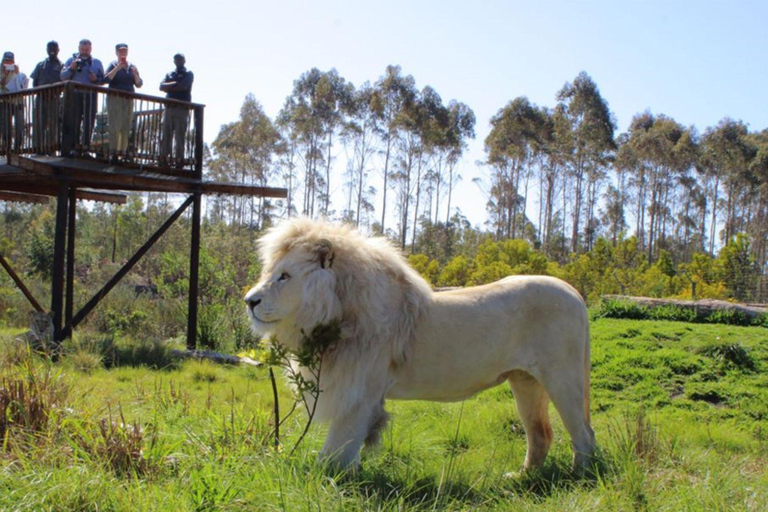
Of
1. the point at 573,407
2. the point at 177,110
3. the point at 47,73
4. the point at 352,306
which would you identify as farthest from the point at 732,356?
the point at 47,73

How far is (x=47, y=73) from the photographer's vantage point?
1120 centimetres

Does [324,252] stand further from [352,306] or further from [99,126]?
[99,126]

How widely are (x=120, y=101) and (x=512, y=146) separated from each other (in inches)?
1444

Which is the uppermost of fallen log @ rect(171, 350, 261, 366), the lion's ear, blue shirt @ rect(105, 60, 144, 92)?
blue shirt @ rect(105, 60, 144, 92)

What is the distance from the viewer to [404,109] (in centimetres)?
4181

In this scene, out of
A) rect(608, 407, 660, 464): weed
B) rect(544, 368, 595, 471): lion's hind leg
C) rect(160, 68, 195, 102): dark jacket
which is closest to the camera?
rect(608, 407, 660, 464): weed

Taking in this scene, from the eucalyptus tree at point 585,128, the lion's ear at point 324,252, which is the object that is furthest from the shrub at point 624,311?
the eucalyptus tree at point 585,128

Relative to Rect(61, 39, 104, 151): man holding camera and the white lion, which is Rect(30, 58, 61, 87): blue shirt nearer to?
Rect(61, 39, 104, 151): man holding camera

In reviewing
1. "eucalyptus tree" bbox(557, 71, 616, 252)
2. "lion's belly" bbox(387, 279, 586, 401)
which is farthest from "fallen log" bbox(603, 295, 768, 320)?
"eucalyptus tree" bbox(557, 71, 616, 252)

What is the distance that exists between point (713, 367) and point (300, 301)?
7.33 m

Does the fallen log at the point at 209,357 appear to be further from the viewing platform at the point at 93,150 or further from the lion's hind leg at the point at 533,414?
the lion's hind leg at the point at 533,414

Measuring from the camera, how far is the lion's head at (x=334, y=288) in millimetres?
4613

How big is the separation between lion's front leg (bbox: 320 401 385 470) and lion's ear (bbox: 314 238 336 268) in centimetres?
95

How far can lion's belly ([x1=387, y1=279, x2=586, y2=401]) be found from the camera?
510 cm
